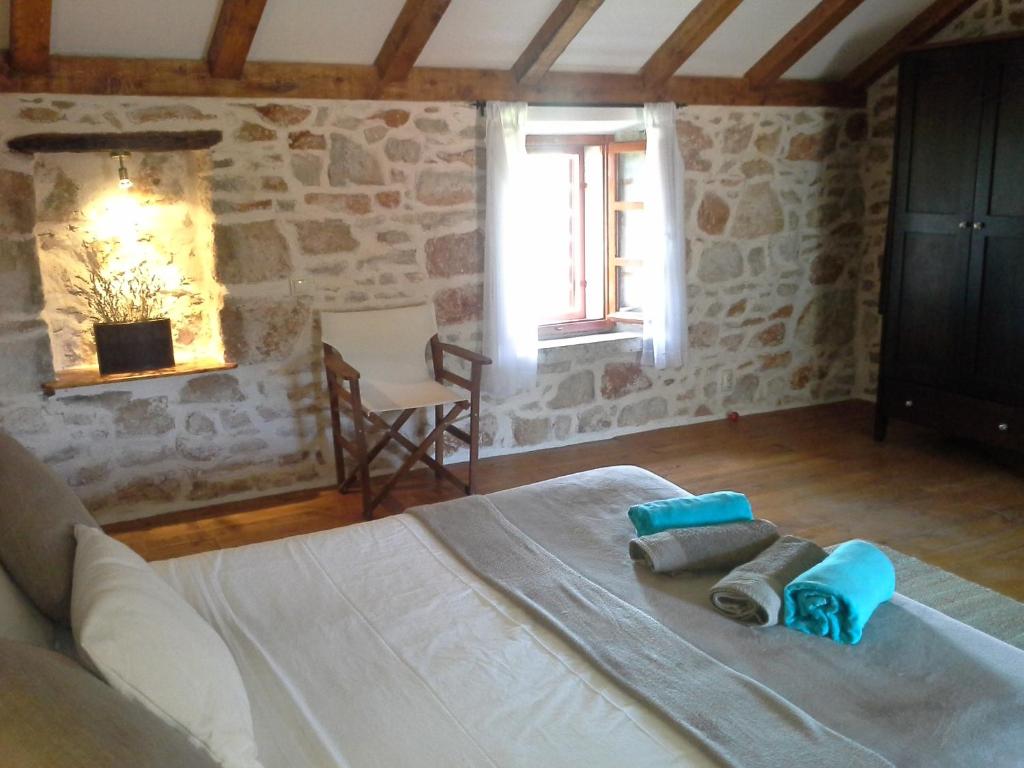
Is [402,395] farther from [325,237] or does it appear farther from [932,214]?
[932,214]

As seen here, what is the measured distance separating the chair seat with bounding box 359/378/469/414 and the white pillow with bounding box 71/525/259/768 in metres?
2.21

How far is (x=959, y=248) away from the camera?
14.3 feet

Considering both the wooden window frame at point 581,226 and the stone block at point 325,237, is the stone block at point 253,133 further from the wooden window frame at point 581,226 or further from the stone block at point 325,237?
the wooden window frame at point 581,226

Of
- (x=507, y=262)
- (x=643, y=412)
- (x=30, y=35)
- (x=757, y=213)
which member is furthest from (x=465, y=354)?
(x=757, y=213)

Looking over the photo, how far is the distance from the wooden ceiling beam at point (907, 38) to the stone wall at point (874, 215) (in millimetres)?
73

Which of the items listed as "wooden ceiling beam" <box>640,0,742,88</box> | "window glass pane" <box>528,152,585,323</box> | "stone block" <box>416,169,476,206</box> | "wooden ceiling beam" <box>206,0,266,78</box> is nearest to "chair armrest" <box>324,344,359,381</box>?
"stone block" <box>416,169,476,206</box>

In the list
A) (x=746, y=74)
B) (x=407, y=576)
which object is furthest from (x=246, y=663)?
(x=746, y=74)

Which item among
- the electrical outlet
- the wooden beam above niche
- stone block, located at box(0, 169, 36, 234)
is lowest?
the electrical outlet

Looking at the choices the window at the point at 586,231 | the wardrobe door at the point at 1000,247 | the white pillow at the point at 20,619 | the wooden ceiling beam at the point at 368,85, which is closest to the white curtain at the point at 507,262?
the wooden ceiling beam at the point at 368,85

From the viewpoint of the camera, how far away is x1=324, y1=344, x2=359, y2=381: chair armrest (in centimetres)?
369

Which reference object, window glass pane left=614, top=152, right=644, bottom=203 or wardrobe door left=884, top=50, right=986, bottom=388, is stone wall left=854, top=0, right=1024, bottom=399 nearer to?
wardrobe door left=884, top=50, right=986, bottom=388

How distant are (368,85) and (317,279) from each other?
885 mm

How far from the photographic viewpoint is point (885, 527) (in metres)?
3.66

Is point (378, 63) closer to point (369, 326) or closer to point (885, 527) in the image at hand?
point (369, 326)
